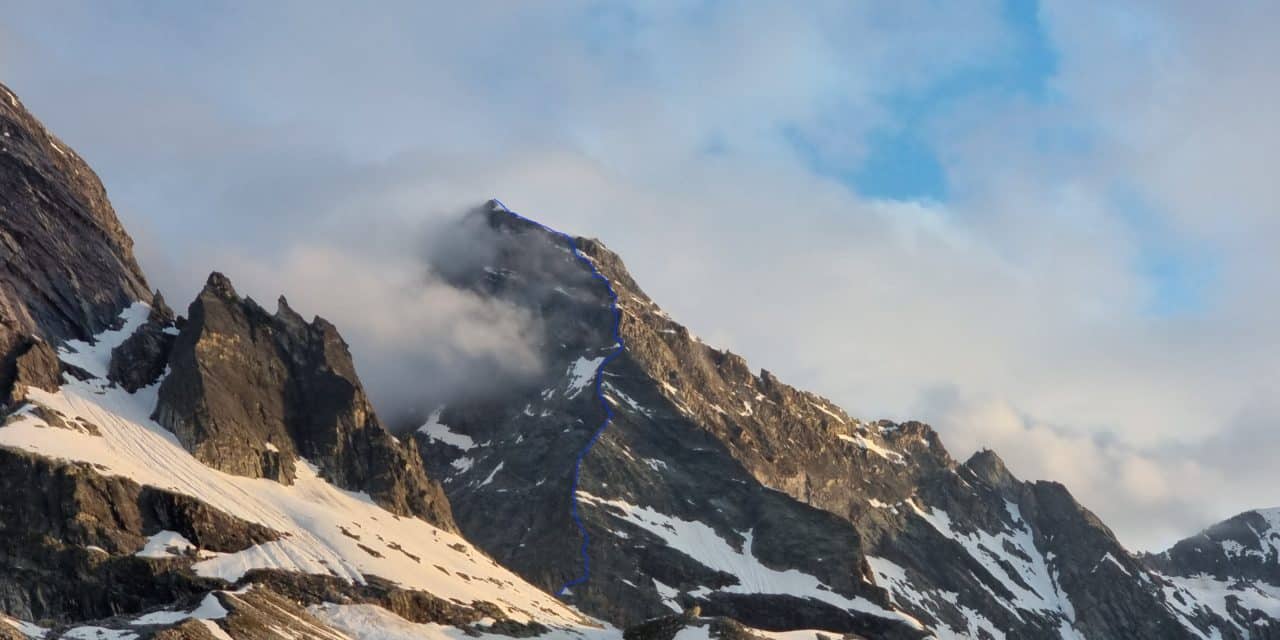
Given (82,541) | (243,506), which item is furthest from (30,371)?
(82,541)

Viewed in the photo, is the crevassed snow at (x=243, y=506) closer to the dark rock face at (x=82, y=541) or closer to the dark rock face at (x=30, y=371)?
the dark rock face at (x=30, y=371)

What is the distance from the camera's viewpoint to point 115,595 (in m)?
155

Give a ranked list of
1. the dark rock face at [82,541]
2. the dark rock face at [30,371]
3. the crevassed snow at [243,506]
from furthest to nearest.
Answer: the dark rock face at [30,371], the crevassed snow at [243,506], the dark rock face at [82,541]

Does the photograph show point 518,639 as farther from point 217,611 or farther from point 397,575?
point 217,611

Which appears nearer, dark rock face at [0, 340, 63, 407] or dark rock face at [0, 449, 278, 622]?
dark rock face at [0, 449, 278, 622]

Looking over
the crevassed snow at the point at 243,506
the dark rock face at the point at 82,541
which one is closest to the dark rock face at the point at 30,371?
the crevassed snow at the point at 243,506

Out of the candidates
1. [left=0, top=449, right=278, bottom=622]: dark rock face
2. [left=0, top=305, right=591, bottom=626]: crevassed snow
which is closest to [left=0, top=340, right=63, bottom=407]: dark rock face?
[left=0, top=305, right=591, bottom=626]: crevassed snow

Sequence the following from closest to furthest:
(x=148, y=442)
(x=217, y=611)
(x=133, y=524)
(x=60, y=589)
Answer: (x=217, y=611)
(x=60, y=589)
(x=133, y=524)
(x=148, y=442)

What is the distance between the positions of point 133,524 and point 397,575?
31.3 m

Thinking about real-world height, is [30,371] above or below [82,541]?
above

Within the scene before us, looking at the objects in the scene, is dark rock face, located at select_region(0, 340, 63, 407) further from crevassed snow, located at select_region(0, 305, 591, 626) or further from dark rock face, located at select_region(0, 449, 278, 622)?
dark rock face, located at select_region(0, 449, 278, 622)

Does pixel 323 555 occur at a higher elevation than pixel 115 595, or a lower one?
higher

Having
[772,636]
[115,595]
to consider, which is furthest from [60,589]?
[772,636]

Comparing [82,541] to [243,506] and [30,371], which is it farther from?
[30,371]
